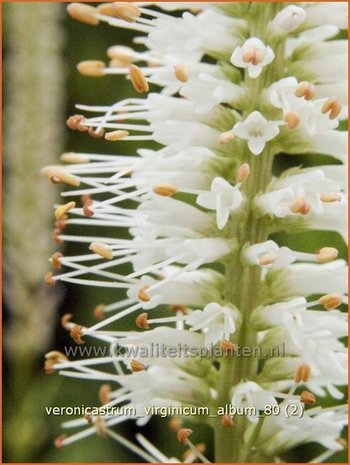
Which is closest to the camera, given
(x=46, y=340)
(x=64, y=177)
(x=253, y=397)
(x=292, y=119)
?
(x=292, y=119)

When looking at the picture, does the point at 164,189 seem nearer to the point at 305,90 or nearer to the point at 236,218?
the point at 236,218

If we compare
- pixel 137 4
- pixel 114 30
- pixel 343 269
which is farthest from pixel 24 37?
pixel 343 269

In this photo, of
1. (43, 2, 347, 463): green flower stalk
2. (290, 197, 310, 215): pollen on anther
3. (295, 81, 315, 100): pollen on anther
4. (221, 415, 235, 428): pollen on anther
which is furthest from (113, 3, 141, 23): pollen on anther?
(221, 415, 235, 428): pollen on anther

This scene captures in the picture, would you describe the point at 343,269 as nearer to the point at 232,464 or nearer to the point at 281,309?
the point at 281,309

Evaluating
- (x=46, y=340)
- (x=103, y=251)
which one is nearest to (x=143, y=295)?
(x=103, y=251)

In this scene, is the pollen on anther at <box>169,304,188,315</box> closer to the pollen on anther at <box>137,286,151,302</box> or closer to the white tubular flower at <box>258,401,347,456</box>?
the pollen on anther at <box>137,286,151,302</box>

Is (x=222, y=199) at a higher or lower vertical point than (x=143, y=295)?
higher
